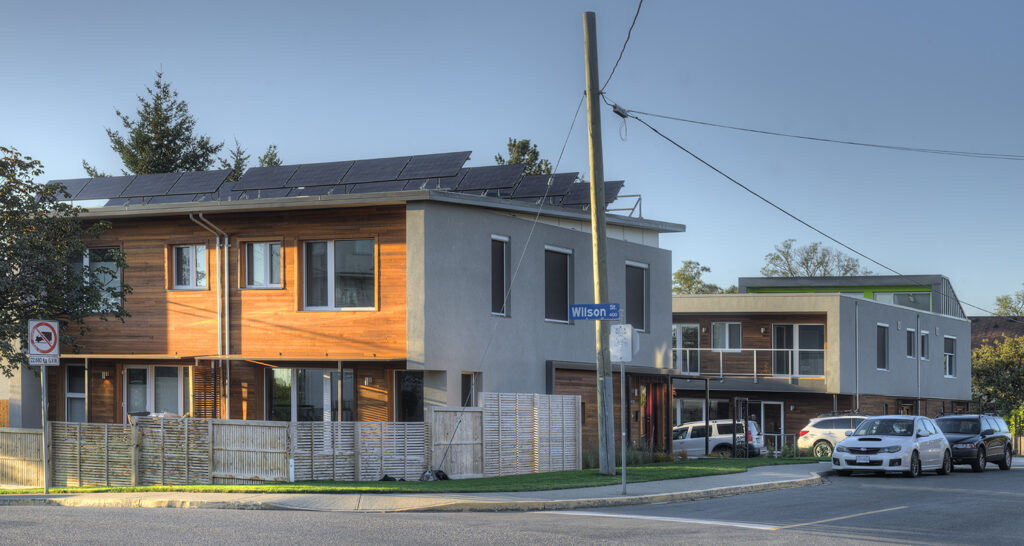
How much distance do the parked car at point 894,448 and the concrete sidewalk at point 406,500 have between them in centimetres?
649

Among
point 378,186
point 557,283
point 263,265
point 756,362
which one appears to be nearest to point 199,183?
point 263,265

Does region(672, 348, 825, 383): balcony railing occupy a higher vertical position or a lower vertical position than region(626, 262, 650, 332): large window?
lower

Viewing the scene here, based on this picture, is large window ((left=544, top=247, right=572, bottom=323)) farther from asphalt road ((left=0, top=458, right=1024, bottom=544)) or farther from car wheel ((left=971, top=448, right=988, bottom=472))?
car wheel ((left=971, top=448, right=988, bottom=472))

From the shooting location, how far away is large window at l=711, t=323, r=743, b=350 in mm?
43969

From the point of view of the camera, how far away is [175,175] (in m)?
29.0

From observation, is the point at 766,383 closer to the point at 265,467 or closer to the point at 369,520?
the point at 265,467

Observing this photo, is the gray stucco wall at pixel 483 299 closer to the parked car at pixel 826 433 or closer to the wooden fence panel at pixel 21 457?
the wooden fence panel at pixel 21 457

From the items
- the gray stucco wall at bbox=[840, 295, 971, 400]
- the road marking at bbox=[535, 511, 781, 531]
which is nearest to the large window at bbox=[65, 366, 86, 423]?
the road marking at bbox=[535, 511, 781, 531]

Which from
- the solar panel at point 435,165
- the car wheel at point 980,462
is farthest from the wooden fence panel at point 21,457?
the car wheel at point 980,462

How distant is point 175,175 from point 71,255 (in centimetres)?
375

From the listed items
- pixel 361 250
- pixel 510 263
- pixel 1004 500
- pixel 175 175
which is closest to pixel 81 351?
pixel 175 175

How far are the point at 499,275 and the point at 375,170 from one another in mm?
4219

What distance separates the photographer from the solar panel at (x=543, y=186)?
2911 cm

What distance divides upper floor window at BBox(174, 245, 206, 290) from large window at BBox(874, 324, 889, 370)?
29160mm
